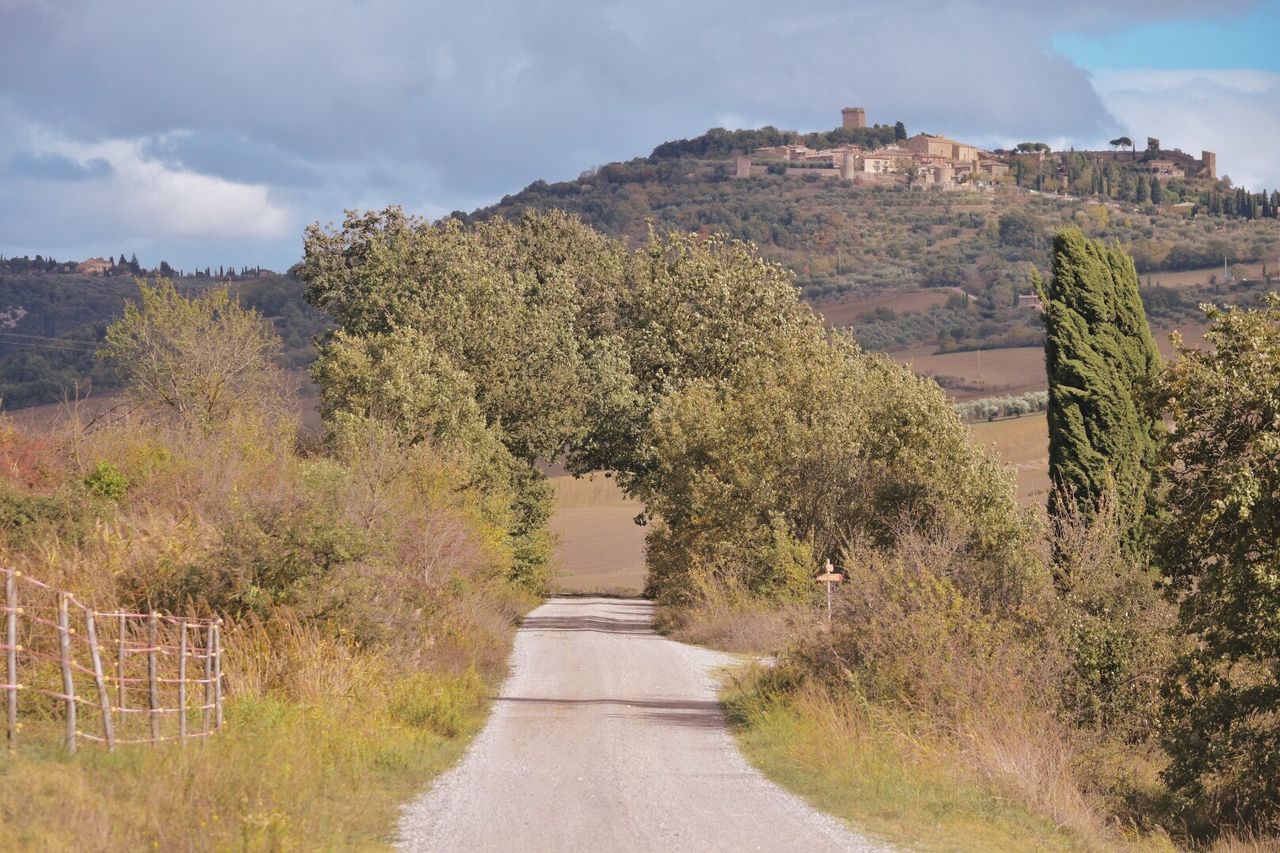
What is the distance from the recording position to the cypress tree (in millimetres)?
33562

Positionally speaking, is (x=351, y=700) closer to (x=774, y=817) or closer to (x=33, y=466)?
(x=774, y=817)

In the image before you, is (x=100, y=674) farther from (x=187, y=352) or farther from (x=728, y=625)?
(x=187, y=352)

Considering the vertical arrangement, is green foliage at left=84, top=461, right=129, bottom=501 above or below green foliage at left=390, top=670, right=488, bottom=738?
above

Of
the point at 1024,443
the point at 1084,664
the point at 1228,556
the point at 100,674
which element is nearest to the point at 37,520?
the point at 100,674

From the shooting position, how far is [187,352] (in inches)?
2194

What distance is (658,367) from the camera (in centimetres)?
5562

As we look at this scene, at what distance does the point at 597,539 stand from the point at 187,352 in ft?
279

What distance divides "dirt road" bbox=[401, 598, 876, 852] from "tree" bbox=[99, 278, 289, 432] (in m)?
31.0

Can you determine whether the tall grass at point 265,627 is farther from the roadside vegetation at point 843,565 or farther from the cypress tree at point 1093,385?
the cypress tree at point 1093,385

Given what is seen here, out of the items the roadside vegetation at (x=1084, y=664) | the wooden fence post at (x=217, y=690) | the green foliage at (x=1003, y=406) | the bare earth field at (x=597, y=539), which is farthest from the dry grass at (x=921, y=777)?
the green foliage at (x=1003, y=406)

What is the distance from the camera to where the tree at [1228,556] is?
1858 cm

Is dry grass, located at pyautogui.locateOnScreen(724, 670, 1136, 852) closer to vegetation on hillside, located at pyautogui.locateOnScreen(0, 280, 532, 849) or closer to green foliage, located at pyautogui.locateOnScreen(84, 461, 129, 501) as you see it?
vegetation on hillside, located at pyautogui.locateOnScreen(0, 280, 532, 849)

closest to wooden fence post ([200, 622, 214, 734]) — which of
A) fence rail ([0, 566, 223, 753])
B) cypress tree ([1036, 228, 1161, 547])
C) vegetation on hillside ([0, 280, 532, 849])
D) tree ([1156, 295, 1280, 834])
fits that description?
fence rail ([0, 566, 223, 753])

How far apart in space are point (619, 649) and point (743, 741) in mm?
16418
